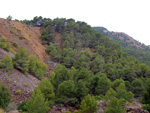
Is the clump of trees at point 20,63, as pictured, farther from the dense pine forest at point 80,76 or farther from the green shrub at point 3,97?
the green shrub at point 3,97

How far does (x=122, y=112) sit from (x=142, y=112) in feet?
14.7

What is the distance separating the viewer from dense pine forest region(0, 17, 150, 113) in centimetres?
1324

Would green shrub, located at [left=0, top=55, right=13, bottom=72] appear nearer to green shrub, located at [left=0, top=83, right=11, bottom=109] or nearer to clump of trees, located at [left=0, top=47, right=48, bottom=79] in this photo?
clump of trees, located at [left=0, top=47, right=48, bottom=79]

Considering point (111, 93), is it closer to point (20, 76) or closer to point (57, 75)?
point (57, 75)

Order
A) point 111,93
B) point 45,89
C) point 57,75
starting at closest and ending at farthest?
1. point 45,89
2. point 111,93
3. point 57,75

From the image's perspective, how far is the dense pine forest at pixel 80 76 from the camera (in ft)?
43.4

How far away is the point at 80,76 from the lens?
2425 cm

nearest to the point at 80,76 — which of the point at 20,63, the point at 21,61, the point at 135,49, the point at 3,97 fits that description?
the point at 21,61

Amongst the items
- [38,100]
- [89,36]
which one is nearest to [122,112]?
[38,100]

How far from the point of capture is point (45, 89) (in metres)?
15.4

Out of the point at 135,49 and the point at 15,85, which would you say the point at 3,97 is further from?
the point at 135,49

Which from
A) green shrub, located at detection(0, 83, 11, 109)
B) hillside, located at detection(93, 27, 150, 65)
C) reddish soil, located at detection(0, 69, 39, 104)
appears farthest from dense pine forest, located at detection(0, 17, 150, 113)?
hillside, located at detection(93, 27, 150, 65)

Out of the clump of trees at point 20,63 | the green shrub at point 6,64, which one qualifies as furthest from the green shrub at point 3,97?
the clump of trees at point 20,63

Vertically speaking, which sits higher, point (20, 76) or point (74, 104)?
point (20, 76)
